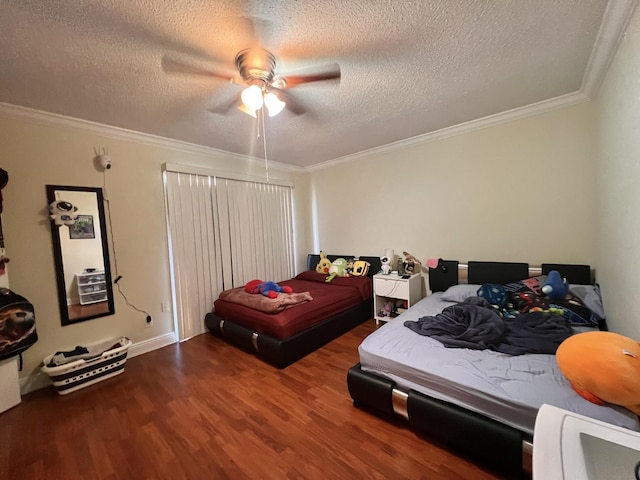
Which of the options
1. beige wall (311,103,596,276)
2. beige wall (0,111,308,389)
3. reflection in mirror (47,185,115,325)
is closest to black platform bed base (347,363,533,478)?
beige wall (311,103,596,276)

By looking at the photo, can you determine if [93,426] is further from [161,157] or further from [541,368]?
[541,368]

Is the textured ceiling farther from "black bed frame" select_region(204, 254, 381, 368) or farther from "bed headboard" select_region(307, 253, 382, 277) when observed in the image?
"black bed frame" select_region(204, 254, 381, 368)

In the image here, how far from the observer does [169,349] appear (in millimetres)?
2916

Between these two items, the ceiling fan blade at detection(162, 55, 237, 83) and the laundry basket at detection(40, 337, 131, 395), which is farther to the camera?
the laundry basket at detection(40, 337, 131, 395)

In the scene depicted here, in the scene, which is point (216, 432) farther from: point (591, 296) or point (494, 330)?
point (591, 296)

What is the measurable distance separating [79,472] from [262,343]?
1.36 metres

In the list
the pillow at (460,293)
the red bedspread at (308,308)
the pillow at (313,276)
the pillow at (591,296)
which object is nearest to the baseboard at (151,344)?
the red bedspread at (308,308)

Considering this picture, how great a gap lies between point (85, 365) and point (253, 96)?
8.62 ft

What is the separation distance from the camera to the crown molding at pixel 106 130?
216 centimetres

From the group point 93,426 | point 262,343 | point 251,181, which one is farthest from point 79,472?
point 251,181

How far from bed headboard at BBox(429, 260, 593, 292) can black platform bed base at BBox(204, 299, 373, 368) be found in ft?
3.50

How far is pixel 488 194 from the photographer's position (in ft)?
9.51

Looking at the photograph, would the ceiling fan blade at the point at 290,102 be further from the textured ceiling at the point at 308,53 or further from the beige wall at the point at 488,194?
the beige wall at the point at 488,194

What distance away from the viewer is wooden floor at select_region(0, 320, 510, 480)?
1.42m
